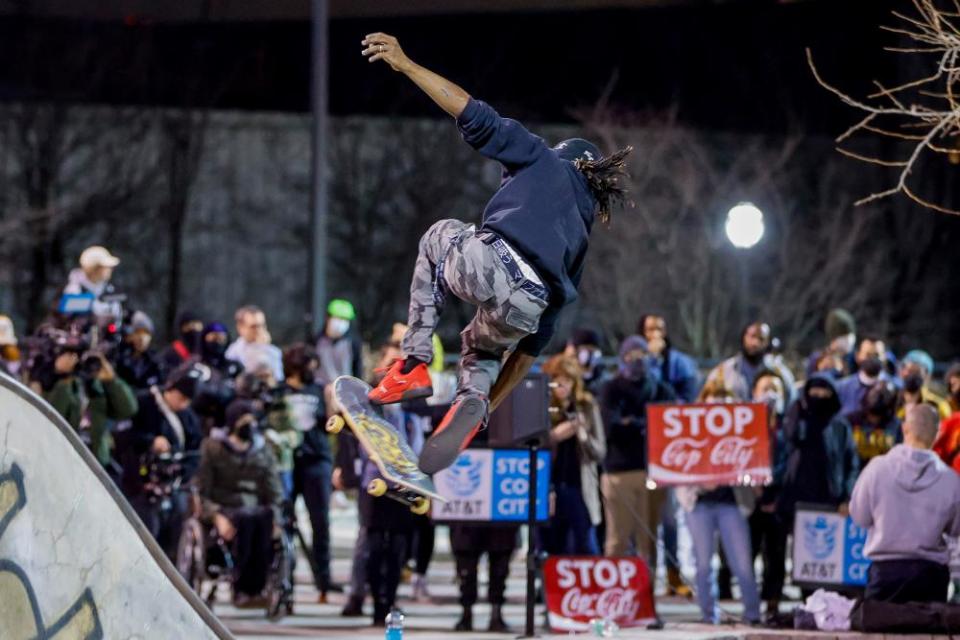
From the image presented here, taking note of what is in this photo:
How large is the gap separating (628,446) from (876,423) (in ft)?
7.11

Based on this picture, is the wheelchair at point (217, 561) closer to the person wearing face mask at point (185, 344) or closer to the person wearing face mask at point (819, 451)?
the person wearing face mask at point (185, 344)

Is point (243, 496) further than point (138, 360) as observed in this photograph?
No

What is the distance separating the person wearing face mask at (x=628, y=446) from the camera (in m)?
15.5

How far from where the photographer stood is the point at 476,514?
14.2 metres

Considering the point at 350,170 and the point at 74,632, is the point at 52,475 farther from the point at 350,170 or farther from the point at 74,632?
the point at 350,170

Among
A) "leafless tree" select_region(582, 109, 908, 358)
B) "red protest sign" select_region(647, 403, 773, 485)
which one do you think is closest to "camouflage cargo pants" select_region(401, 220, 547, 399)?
"red protest sign" select_region(647, 403, 773, 485)

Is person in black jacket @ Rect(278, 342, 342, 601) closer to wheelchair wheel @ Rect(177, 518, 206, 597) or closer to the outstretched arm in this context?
wheelchair wheel @ Rect(177, 518, 206, 597)

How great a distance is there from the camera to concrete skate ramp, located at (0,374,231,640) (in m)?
8.73

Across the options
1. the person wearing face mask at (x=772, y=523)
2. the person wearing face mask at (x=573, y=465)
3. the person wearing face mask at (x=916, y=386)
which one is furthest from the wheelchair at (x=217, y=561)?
the person wearing face mask at (x=916, y=386)

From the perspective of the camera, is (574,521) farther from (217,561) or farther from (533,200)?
(533,200)

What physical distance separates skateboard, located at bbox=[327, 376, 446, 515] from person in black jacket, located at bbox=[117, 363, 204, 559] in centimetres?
557

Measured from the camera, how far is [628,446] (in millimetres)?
15711

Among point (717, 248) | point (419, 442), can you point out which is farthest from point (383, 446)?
point (717, 248)

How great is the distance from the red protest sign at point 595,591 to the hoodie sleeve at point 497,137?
5531mm
